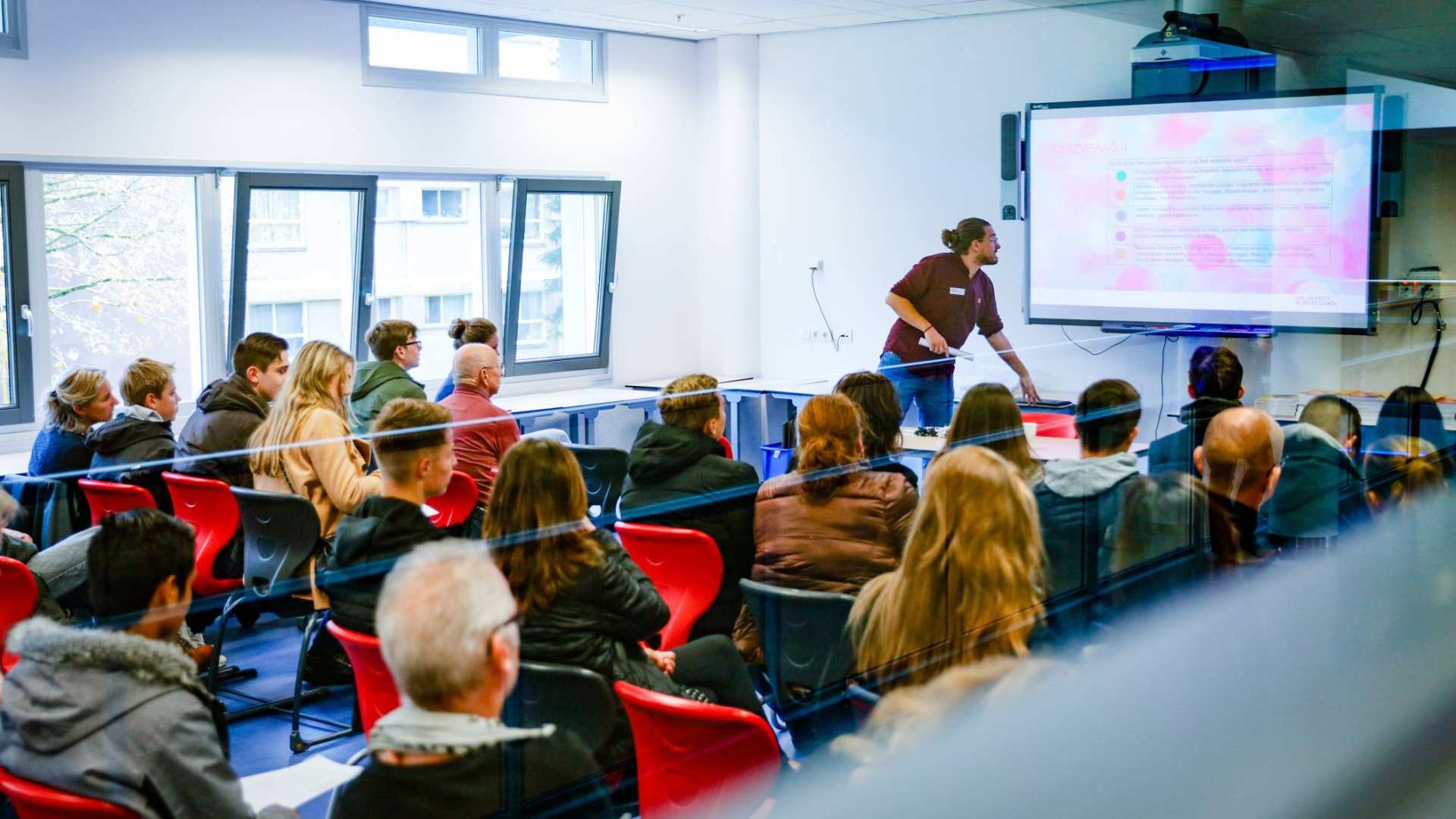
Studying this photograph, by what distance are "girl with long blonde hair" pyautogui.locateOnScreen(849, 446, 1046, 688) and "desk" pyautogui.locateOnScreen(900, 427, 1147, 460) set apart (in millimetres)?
115

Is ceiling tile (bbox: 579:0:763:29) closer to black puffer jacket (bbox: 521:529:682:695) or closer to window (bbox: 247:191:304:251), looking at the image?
window (bbox: 247:191:304:251)

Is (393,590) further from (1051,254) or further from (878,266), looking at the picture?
(878,266)

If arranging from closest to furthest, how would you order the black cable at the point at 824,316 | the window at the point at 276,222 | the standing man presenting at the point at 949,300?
1. the standing man presenting at the point at 949,300
2. the window at the point at 276,222
3. the black cable at the point at 824,316

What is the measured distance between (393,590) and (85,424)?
1157 mm

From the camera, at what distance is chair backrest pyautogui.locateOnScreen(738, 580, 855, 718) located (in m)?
1.56

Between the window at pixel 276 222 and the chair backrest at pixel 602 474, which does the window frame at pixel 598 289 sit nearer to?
the window at pixel 276 222

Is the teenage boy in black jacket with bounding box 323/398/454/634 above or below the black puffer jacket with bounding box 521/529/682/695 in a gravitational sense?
above

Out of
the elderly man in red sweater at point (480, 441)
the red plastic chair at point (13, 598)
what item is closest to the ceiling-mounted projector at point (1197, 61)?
the elderly man in red sweater at point (480, 441)

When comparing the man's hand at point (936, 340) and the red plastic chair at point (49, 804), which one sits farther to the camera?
the man's hand at point (936, 340)

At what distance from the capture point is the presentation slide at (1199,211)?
498cm

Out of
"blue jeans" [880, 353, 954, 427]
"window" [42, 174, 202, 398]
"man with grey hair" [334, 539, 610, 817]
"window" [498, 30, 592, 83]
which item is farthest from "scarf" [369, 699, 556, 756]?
"window" [498, 30, 592, 83]

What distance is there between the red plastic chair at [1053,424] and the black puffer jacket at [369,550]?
1.12 meters

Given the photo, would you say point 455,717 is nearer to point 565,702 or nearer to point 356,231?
point 565,702

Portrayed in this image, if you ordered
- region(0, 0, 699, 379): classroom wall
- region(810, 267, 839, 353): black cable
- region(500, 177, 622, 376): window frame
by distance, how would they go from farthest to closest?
1. region(810, 267, 839, 353): black cable
2. region(500, 177, 622, 376): window frame
3. region(0, 0, 699, 379): classroom wall
